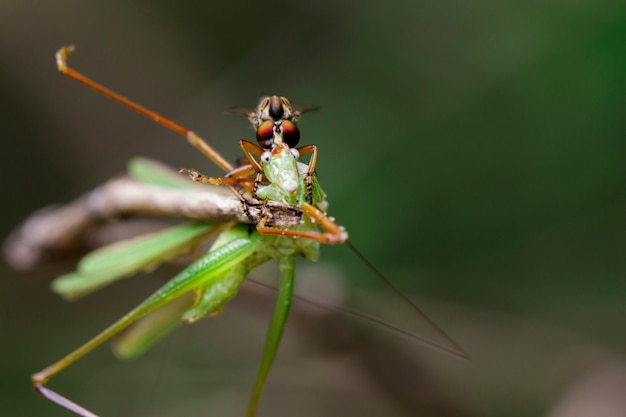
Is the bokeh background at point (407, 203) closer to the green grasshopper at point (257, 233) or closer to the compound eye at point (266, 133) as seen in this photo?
the green grasshopper at point (257, 233)

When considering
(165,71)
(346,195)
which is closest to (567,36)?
(346,195)

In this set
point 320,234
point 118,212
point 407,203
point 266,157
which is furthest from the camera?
point 407,203

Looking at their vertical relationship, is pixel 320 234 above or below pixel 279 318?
above

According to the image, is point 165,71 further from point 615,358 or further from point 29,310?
point 615,358

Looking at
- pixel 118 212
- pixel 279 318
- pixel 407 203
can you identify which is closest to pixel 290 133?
pixel 279 318

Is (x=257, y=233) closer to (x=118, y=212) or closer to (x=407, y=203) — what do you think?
(x=118, y=212)

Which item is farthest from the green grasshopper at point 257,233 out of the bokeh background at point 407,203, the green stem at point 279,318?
the bokeh background at point 407,203

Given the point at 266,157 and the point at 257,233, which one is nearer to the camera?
the point at 266,157
